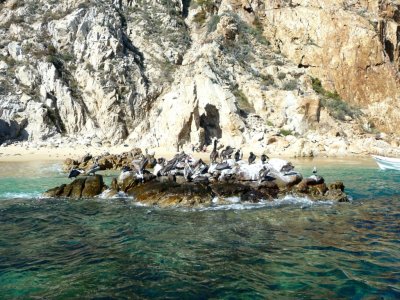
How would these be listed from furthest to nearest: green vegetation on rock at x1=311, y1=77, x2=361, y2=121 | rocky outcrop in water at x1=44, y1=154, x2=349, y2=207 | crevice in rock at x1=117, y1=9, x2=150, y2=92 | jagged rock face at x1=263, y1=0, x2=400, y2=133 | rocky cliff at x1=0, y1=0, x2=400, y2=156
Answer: jagged rock face at x1=263, y1=0, x2=400, y2=133
crevice in rock at x1=117, y1=9, x2=150, y2=92
green vegetation on rock at x1=311, y1=77, x2=361, y2=121
rocky cliff at x1=0, y1=0, x2=400, y2=156
rocky outcrop in water at x1=44, y1=154, x2=349, y2=207

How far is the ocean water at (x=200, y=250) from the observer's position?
6363 millimetres

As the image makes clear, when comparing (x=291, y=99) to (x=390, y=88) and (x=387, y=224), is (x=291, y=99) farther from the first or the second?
(x=387, y=224)

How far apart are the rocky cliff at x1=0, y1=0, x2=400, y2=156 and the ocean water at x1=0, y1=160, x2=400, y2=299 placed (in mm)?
23090

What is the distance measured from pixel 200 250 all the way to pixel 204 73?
1264 inches

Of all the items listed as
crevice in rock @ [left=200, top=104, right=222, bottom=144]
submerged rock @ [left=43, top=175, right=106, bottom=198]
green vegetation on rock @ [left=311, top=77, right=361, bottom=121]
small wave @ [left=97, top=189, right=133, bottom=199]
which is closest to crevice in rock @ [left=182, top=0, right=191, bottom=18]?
green vegetation on rock @ [left=311, top=77, right=361, bottom=121]

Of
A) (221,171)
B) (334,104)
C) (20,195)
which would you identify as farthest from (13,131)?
(334,104)

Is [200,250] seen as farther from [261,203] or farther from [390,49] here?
[390,49]

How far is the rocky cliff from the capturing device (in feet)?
122

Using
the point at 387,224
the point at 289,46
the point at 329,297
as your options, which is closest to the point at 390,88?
the point at 289,46

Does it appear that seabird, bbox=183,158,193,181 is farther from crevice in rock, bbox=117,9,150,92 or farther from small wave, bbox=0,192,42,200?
crevice in rock, bbox=117,9,150,92

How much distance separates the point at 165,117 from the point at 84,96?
10.7 meters

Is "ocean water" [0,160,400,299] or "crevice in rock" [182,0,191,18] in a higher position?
"crevice in rock" [182,0,191,18]

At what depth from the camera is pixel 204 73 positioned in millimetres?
38844

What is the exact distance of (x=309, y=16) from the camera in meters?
52.8
